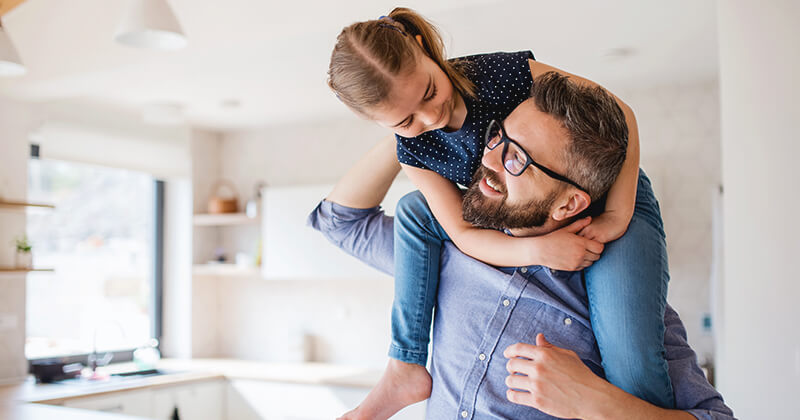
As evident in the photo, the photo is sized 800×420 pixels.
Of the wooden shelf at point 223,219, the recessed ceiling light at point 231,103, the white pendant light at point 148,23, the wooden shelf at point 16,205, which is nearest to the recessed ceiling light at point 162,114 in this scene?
the recessed ceiling light at point 231,103

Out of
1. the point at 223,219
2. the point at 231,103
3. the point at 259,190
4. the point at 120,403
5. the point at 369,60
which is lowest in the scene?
the point at 120,403

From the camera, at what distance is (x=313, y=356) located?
203 inches

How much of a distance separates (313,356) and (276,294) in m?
0.58

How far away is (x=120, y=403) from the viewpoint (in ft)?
12.9

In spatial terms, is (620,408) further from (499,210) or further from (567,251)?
(499,210)

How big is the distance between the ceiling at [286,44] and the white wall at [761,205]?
0.62m

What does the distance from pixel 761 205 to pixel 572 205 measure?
1177mm

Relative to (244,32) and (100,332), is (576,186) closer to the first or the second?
(244,32)

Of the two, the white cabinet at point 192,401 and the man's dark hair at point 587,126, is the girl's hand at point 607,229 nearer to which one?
the man's dark hair at point 587,126

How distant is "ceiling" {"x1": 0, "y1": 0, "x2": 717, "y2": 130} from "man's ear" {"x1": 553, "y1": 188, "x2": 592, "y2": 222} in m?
1.60

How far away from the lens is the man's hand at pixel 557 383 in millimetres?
1064

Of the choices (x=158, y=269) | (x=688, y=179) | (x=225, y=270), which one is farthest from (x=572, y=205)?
(x=158, y=269)

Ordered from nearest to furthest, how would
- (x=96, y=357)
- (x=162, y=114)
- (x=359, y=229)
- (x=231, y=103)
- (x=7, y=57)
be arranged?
(x=359, y=229)
(x=7, y=57)
(x=162, y=114)
(x=231, y=103)
(x=96, y=357)

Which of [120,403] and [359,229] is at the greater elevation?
[359,229]
